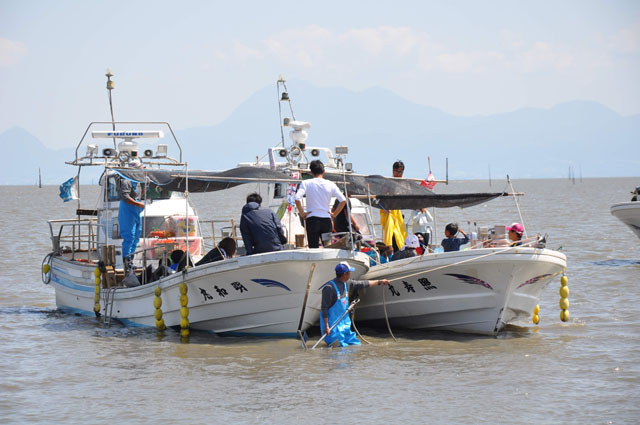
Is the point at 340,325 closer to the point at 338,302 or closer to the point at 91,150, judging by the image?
the point at 338,302

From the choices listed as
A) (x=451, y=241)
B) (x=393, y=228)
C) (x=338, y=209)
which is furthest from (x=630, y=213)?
(x=338, y=209)

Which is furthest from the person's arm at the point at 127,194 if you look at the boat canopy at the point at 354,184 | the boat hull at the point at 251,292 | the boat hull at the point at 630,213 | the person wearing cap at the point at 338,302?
the boat hull at the point at 630,213

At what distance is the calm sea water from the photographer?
1002 centimetres

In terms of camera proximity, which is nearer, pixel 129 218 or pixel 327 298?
pixel 327 298

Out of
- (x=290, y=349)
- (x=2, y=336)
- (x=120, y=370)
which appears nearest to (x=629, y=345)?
(x=290, y=349)

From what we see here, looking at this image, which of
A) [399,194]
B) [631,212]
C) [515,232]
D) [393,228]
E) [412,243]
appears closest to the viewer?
[515,232]

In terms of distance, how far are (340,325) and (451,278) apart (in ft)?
6.18

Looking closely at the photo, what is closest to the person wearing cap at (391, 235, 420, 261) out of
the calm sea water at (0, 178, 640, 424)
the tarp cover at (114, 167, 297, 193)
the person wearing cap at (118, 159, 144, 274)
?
the calm sea water at (0, 178, 640, 424)

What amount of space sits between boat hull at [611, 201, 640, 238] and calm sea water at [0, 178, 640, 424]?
9.33 metres

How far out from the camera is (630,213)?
26.1 m

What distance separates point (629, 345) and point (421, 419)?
18.1 ft

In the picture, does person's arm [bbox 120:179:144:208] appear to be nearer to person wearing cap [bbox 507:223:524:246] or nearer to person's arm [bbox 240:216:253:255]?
person's arm [bbox 240:216:253:255]

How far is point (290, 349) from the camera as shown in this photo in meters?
13.3

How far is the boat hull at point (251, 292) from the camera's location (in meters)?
12.9
